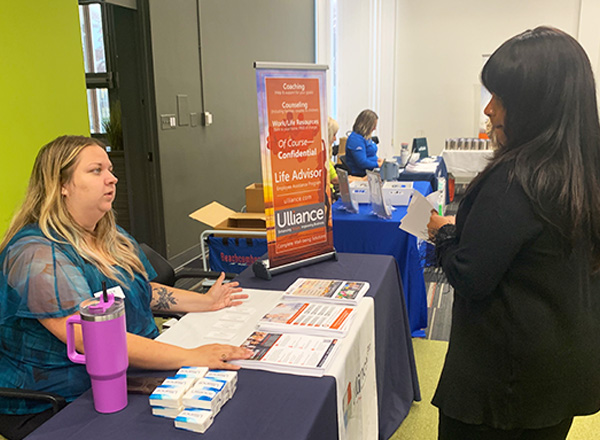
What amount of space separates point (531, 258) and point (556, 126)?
0.30m

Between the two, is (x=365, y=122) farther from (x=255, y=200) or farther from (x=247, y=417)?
(x=247, y=417)

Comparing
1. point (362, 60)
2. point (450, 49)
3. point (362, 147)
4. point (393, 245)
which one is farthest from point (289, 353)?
point (450, 49)

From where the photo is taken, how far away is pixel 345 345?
1.46 meters

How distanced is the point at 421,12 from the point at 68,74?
720 centimetres

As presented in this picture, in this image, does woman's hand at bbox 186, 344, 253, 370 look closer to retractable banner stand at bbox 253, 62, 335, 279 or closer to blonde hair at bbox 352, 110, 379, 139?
retractable banner stand at bbox 253, 62, 335, 279

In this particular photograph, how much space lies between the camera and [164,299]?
6.09 feet

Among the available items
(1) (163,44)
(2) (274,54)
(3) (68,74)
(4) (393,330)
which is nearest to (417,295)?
(4) (393,330)

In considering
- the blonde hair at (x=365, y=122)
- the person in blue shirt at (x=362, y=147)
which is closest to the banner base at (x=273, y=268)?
the person in blue shirt at (x=362, y=147)

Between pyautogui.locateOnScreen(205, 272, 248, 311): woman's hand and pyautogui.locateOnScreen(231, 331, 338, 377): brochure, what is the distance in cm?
26

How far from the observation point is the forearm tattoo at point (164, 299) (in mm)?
1840

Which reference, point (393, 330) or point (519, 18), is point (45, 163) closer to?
point (393, 330)

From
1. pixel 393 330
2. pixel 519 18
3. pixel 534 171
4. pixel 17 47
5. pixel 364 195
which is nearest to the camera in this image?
pixel 534 171

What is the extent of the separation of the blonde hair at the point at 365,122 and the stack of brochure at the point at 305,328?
3.84 m

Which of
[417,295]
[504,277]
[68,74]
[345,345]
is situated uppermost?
[68,74]
